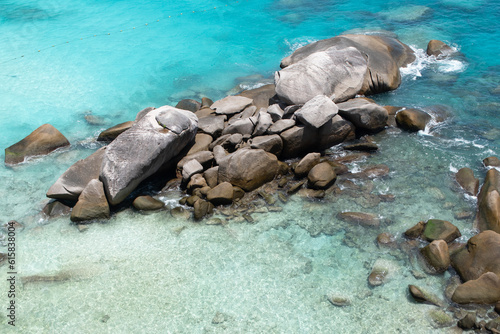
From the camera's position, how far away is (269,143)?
959 cm

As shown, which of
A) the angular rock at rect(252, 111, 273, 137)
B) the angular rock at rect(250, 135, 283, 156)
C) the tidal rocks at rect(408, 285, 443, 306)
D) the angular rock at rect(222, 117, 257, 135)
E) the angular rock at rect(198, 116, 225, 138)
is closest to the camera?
the tidal rocks at rect(408, 285, 443, 306)

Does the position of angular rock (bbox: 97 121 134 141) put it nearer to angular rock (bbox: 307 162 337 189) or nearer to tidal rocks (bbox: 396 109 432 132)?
angular rock (bbox: 307 162 337 189)

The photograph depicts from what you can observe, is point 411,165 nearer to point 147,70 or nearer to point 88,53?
point 147,70

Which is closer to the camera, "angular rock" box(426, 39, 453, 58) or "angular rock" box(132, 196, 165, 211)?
"angular rock" box(132, 196, 165, 211)

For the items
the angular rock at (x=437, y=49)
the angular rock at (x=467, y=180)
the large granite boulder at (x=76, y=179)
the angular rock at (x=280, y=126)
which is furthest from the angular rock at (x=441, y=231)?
the angular rock at (x=437, y=49)

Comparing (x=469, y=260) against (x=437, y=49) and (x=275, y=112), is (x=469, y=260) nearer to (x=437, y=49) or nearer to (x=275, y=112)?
(x=275, y=112)

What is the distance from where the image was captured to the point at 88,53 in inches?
619

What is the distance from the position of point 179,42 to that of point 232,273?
11642 millimetres

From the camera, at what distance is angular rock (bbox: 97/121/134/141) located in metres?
10.7

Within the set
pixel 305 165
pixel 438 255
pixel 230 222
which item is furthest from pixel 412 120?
pixel 230 222

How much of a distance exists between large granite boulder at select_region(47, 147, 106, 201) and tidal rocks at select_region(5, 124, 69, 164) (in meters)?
1.94

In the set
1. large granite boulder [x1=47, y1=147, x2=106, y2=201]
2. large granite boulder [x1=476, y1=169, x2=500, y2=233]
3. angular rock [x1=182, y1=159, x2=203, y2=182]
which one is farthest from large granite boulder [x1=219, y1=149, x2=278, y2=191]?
large granite boulder [x1=476, y1=169, x2=500, y2=233]

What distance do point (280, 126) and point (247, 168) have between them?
144 cm

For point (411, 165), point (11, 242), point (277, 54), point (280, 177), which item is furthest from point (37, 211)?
point (277, 54)
